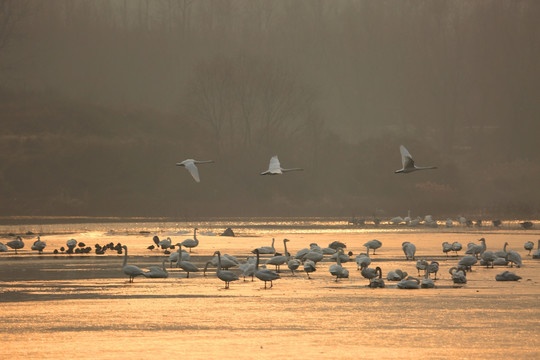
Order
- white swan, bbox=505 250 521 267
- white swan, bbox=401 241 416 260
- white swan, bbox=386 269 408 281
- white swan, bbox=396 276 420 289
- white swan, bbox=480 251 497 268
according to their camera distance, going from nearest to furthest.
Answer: white swan, bbox=396 276 420 289, white swan, bbox=386 269 408 281, white swan, bbox=480 251 497 268, white swan, bbox=505 250 521 267, white swan, bbox=401 241 416 260

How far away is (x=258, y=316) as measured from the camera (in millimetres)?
20516

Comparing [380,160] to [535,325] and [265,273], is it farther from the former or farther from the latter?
[535,325]

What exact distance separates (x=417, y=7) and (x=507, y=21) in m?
18.1

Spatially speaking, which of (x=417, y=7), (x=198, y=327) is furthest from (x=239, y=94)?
(x=198, y=327)

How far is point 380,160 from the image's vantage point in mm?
97875

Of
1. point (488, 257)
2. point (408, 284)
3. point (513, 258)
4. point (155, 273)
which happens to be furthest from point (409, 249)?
point (155, 273)

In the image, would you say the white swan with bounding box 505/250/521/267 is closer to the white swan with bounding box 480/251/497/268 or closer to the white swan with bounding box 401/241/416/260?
the white swan with bounding box 480/251/497/268

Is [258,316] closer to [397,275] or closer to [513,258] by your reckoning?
[397,275]

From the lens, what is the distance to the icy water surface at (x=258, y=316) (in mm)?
16625

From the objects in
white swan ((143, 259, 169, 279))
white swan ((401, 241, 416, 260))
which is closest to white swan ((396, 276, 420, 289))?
white swan ((143, 259, 169, 279))

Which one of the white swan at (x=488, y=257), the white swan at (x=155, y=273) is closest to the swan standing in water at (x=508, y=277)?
the white swan at (x=488, y=257)

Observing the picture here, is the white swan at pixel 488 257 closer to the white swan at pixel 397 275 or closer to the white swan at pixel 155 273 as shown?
the white swan at pixel 397 275

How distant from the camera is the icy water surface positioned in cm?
1662

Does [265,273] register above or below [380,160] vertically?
below
